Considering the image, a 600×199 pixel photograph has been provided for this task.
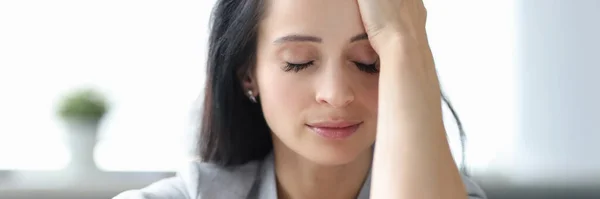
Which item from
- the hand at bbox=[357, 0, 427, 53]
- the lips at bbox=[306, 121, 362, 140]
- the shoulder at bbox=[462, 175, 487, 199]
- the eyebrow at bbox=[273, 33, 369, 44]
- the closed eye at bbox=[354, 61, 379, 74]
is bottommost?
the shoulder at bbox=[462, 175, 487, 199]

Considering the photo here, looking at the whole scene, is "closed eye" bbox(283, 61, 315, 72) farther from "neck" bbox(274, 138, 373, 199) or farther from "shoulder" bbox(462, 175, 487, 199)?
"shoulder" bbox(462, 175, 487, 199)

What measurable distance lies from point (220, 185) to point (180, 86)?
0.77m

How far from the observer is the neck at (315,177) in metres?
Answer: 1.03

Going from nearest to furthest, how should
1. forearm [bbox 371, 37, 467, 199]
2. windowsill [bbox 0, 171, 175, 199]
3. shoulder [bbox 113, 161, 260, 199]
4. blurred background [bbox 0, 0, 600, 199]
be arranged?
forearm [bbox 371, 37, 467, 199], shoulder [bbox 113, 161, 260, 199], windowsill [bbox 0, 171, 175, 199], blurred background [bbox 0, 0, 600, 199]

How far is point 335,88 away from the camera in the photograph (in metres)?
0.85

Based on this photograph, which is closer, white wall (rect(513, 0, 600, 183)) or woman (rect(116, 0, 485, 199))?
woman (rect(116, 0, 485, 199))

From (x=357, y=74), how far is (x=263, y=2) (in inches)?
6.4

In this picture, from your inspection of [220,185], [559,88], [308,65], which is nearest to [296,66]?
[308,65]

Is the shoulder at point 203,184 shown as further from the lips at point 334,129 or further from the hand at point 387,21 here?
the hand at point 387,21

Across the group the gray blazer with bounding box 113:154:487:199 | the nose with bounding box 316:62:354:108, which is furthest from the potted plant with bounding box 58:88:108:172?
the nose with bounding box 316:62:354:108

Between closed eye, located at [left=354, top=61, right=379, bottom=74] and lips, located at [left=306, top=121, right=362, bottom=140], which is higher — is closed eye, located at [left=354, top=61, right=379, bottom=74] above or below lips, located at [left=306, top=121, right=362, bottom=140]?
above

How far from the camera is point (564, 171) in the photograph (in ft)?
5.83

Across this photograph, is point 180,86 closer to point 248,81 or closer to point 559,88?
point 248,81

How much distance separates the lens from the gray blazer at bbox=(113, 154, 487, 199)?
3.27 ft
